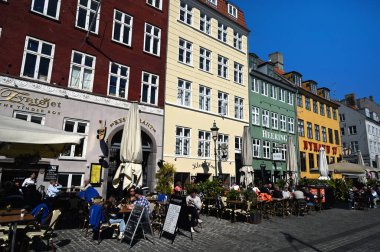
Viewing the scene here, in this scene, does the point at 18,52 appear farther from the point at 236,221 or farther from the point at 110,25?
the point at 236,221

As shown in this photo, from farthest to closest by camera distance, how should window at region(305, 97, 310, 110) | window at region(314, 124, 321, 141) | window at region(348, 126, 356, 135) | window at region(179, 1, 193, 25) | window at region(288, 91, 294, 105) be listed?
window at region(348, 126, 356, 135), window at region(314, 124, 321, 141), window at region(305, 97, 310, 110), window at region(288, 91, 294, 105), window at region(179, 1, 193, 25)

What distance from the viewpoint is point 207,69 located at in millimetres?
22672

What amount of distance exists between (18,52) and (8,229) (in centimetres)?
1006

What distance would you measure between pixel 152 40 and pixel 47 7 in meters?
6.95

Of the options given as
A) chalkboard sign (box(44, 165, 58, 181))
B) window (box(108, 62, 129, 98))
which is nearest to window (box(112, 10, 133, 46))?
window (box(108, 62, 129, 98))

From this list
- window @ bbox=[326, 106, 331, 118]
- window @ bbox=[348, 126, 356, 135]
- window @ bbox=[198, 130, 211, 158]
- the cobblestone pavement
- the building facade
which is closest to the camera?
the cobblestone pavement

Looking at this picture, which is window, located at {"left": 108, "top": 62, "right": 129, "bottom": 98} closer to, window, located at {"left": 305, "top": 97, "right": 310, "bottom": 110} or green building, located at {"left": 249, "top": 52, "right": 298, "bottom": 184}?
green building, located at {"left": 249, "top": 52, "right": 298, "bottom": 184}

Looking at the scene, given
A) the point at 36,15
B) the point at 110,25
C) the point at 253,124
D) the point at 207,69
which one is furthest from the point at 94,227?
the point at 253,124

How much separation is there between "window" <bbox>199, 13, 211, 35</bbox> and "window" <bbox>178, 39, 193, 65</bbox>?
2.59 metres

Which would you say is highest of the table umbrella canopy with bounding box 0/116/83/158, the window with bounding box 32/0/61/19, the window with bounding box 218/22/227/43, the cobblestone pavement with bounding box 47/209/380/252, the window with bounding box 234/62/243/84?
the window with bounding box 218/22/227/43

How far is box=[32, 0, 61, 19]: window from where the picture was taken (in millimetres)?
13955

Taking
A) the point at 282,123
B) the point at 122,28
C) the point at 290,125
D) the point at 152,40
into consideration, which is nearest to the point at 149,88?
the point at 152,40

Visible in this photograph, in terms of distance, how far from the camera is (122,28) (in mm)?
17203

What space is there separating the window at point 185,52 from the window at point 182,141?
570 cm
